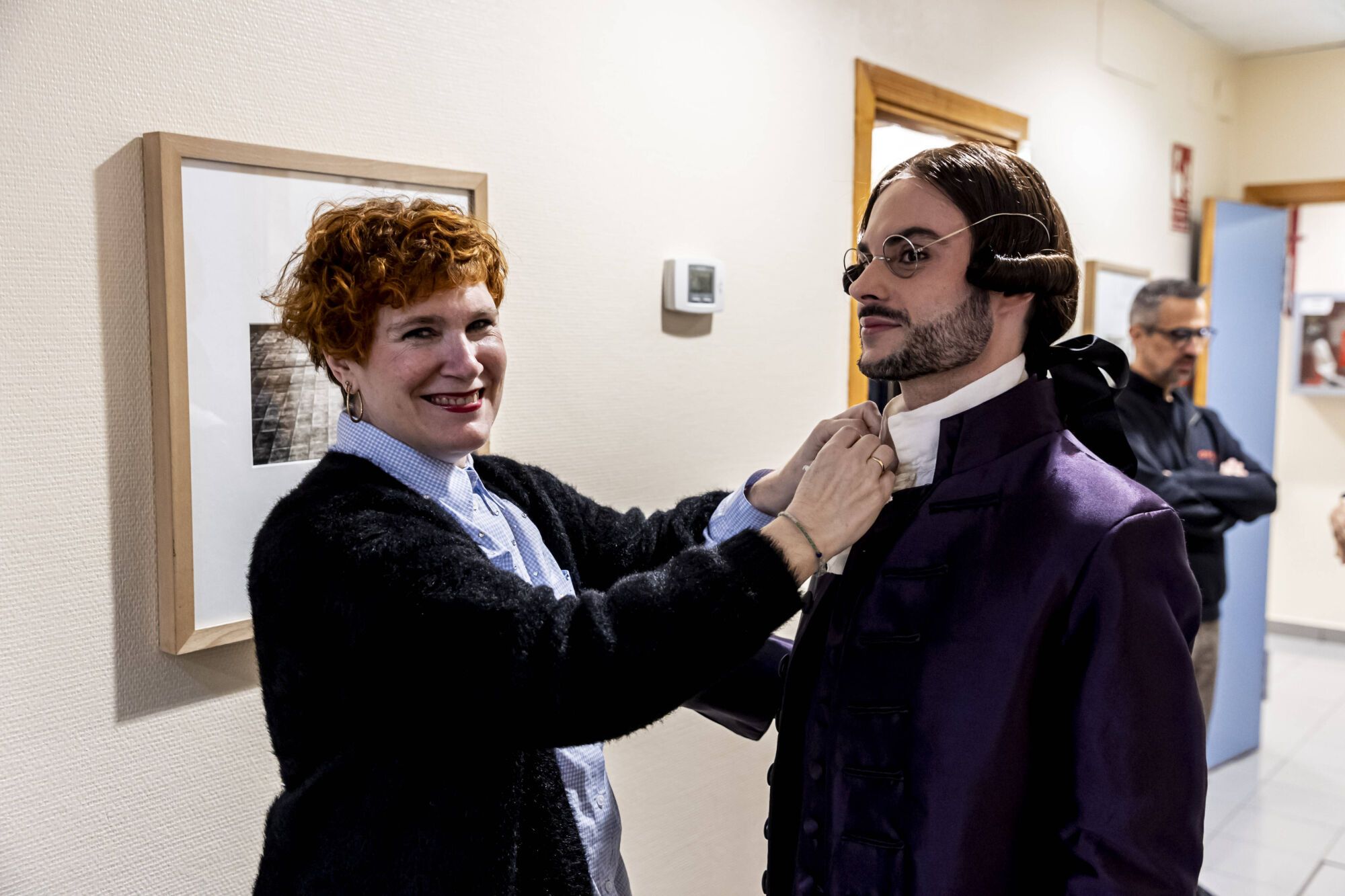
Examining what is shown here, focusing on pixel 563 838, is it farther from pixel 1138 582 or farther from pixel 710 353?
pixel 710 353

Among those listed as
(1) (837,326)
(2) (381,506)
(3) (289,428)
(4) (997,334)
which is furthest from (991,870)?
(1) (837,326)

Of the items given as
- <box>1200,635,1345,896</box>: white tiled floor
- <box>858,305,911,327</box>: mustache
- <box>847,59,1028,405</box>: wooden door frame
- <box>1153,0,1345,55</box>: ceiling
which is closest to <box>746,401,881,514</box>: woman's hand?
<box>858,305,911,327</box>: mustache

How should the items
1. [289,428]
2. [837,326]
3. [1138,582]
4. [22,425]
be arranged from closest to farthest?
[1138,582] < [22,425] < [289,428] < [837,326]

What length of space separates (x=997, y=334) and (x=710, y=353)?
1187mm

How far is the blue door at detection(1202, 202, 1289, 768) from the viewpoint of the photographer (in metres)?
4.31

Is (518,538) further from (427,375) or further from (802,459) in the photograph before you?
(802,459)

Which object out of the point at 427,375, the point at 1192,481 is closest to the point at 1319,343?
the point at 1192,481

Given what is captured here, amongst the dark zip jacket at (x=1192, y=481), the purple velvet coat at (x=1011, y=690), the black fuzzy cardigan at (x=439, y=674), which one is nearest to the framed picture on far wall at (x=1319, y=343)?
the dark zip jacket at (x=1192, y=481)

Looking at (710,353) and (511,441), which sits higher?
(710,353)

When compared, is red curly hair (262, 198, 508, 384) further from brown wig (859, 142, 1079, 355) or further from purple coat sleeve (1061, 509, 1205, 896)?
purple coat sleeve (1061, 509, 1205, 896)

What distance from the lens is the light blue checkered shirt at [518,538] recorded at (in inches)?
51.1

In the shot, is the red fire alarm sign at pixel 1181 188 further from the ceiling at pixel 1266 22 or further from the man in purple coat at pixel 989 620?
the man in purple coat at pixel 989 620

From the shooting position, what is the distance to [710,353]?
2443 mm

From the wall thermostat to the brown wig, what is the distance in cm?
99
